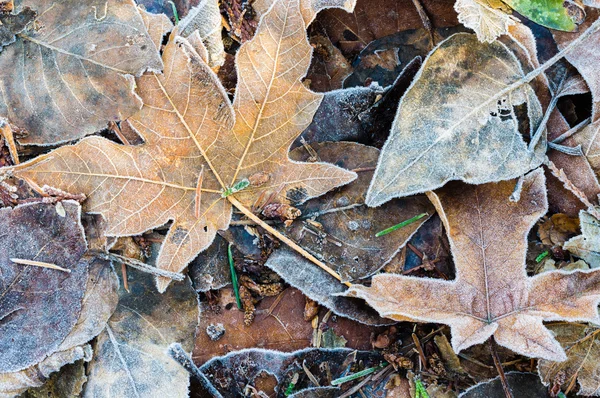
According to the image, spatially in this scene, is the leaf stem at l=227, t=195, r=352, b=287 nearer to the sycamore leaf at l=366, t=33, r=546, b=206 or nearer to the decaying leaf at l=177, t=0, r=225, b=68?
the sycamore leaf at l=366, t=33, r=546, b=206

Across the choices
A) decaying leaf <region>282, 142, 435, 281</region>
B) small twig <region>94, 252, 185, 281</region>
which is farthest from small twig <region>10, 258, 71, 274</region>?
decaying leaf <region>282, 142, 435, 281</region>

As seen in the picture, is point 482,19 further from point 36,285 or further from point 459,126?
point 36,285

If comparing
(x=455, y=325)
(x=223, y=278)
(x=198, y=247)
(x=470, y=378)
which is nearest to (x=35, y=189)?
(x=198, y=247)

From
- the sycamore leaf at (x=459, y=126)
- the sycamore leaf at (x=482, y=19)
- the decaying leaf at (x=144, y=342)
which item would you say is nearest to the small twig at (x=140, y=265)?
the decaying leaf at (x=144, y=342)

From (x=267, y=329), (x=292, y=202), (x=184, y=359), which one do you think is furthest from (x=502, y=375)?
(x=184, y=359)

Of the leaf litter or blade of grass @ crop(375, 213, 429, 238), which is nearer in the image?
the leaf litter

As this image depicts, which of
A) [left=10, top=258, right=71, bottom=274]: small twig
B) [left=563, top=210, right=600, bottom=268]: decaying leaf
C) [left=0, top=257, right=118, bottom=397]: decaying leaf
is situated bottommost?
[left=0, top=257, right=118, bottom=397]: decaying leaf
